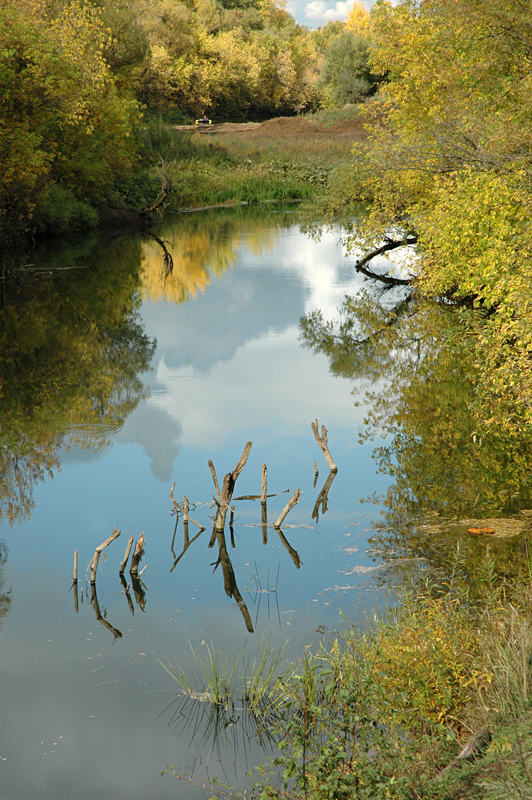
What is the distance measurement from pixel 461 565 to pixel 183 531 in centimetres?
309

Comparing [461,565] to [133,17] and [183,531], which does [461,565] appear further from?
[133,17]

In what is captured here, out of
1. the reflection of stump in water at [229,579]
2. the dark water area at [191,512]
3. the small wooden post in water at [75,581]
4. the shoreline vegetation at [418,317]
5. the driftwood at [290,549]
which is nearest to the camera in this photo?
the shoreline vegetation at [418,317]

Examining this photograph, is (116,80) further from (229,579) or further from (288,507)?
(229,579)

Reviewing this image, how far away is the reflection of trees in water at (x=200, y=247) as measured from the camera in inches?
955

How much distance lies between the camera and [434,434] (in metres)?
11.4

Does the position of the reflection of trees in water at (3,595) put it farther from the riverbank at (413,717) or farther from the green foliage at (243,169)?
the green foliage at (243,169)

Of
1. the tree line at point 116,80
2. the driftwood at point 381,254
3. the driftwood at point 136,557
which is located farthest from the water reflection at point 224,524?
the tree line at point 116,80

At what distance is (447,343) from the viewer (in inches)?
647

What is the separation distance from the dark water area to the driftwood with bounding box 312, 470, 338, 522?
0.11 ft

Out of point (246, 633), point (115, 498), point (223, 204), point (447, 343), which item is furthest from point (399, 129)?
point (223, 204)

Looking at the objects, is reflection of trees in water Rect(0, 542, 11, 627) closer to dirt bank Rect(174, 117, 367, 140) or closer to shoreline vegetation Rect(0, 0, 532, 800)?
shoreline vegetation Rect(0, 0, 532, 800)

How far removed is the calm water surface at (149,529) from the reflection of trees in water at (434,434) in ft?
1.53

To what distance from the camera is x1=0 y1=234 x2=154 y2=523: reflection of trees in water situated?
1084 centimetres

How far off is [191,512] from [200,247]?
74.7 ft
